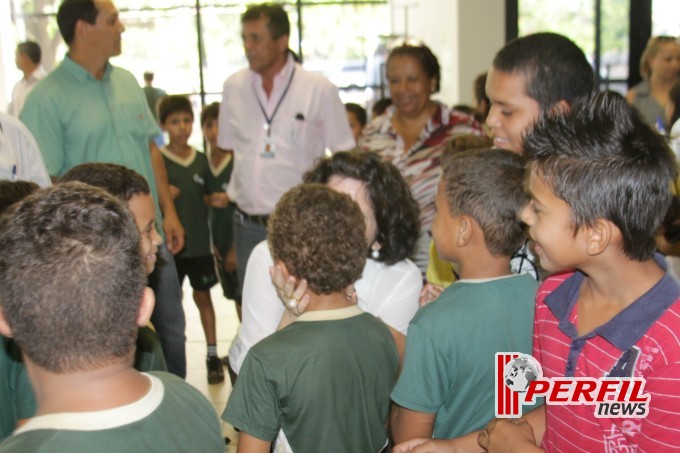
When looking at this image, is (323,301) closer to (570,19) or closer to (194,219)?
(194,219)

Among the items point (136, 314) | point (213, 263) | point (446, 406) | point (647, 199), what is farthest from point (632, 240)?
point (213, 263)

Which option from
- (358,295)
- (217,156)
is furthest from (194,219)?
(358,295)

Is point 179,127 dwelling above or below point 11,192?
below

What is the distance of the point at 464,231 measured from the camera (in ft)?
6.07

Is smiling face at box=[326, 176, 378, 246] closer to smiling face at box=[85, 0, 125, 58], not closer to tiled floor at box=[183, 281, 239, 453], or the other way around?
tiled floor at box=[183, 281, 239, 453]

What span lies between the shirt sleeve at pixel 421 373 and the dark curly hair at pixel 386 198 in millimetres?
551

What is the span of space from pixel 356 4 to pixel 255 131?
302 inches

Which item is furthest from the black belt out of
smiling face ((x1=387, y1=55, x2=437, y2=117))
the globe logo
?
the globe logo

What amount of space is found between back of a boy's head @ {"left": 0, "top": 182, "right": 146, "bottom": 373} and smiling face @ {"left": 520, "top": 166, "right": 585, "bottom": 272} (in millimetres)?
775

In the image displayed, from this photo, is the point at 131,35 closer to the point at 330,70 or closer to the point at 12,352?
the point at 330,70

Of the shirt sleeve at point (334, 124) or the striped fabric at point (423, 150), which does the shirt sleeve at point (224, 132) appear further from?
the striped fabric at point (423, 150)

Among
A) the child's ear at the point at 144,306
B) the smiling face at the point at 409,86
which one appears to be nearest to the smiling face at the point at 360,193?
the child's ear at the point at 144,306

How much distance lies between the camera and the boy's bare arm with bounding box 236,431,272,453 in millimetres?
1616

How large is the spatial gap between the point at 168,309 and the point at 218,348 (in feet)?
5.17
